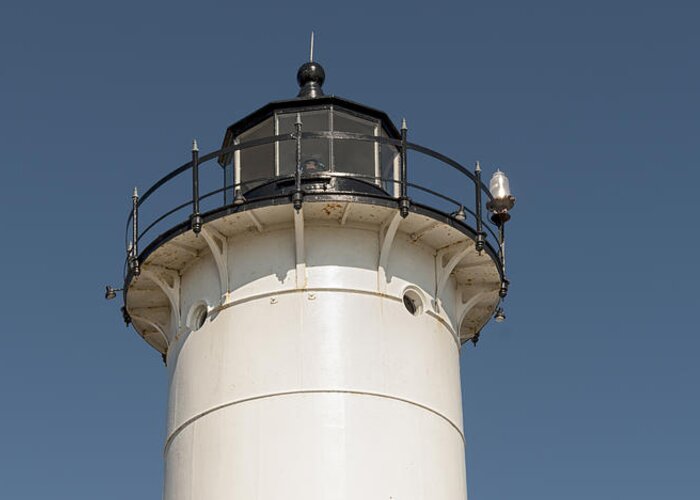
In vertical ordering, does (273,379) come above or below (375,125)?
below

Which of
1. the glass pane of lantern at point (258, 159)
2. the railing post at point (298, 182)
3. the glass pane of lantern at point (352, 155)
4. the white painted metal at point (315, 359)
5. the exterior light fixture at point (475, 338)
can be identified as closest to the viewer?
the white painted metal at point (315, 359)

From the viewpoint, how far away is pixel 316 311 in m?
21.7

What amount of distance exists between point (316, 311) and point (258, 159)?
10.7 ft

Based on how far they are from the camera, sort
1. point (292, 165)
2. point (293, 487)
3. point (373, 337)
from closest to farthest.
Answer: point (293, 487) → point (373, 337) → point (292, 165)

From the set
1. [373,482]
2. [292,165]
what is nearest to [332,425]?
[373,482]

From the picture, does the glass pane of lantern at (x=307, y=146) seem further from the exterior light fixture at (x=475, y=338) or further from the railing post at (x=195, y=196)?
the exterior light fixture at (x=475, y=338)

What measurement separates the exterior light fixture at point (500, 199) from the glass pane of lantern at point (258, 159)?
3.51 m

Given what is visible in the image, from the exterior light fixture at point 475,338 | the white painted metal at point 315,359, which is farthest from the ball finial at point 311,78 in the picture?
the exterior light fixture at point 475,338

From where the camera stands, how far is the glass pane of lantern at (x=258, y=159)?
23.5 meters

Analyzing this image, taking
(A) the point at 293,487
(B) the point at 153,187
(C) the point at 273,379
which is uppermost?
(B) the point at 153,187

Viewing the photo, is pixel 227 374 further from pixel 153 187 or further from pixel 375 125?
pixel 375 125

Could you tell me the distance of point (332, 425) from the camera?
20.8 m

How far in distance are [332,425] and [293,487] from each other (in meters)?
1.07

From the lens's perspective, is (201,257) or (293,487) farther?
(201,257)
